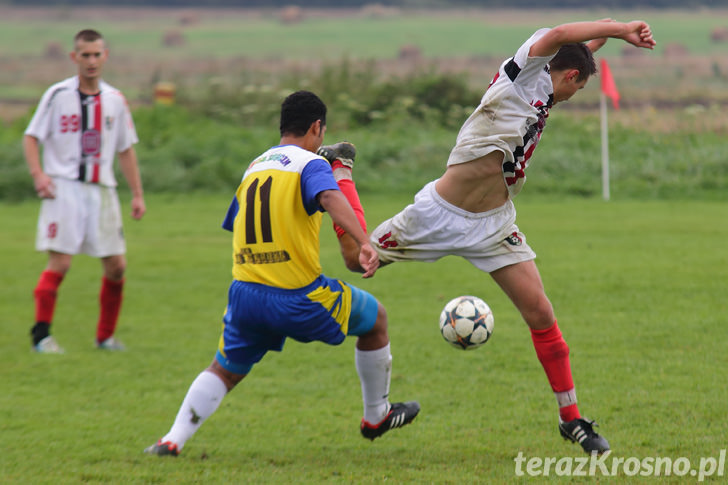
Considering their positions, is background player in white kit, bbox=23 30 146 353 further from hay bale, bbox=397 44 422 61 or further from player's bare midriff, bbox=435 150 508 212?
hay bale, bbox=397 44 422 61

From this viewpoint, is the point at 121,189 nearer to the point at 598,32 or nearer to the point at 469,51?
the point at 598,32

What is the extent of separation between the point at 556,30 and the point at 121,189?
14.1m

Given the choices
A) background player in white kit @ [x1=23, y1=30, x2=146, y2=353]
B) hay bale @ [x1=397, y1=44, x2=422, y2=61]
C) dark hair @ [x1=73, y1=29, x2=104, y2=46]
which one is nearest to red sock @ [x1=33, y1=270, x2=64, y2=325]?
background player in white kit @ [x1=23, y1=30, x2=146, y2=353]

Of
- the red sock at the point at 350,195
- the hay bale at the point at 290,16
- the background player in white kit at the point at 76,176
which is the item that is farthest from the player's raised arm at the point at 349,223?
the hay bale at the point at 290,16

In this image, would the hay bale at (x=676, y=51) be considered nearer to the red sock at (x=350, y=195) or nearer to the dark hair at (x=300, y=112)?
the red sock at (x=350, y=195)

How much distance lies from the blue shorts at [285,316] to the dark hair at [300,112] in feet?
2.56

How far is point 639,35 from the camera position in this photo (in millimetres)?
4562

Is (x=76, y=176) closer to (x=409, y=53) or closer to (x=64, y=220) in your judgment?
(x=64, y=220)

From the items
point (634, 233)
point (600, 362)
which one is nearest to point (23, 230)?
point (634, 233)

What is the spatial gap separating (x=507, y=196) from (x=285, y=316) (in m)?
1.42

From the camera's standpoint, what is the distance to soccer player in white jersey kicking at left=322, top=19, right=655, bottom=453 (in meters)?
4.98

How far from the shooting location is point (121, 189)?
57.9 ft

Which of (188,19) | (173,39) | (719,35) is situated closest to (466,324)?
(719,35)

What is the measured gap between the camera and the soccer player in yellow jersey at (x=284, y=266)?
183 inches
